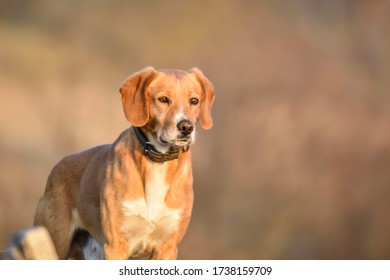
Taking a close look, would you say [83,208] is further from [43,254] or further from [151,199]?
[43,254]

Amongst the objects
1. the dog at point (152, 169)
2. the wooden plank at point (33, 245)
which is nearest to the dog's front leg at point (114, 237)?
the dog at point (152, 169)

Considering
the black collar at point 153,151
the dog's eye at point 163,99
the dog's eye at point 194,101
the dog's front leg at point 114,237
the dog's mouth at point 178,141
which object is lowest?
the dog's front leg at point 114,237

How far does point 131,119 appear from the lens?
6.30 meters

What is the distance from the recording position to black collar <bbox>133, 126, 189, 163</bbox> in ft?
21.2

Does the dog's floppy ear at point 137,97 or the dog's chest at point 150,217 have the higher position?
the dog's floppy ear at point 137,97

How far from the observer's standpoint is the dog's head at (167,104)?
6.19 meters

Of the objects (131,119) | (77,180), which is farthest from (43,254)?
(77,180)

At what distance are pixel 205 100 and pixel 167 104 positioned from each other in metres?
0.45

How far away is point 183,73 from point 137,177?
0.97 m

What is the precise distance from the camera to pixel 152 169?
652 centimetres

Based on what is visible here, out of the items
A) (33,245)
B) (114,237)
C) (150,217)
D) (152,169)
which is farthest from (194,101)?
(33,245)

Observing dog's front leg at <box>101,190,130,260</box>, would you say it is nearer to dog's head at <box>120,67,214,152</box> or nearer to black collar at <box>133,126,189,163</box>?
black collar at <box>133,126,189,163</box>

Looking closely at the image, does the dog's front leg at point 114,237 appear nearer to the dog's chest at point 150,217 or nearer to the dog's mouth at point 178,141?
the dog's chest at point 150,217

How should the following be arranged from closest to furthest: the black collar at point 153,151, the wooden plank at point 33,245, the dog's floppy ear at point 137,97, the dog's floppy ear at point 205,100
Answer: the wooden plank at point 33,245
the dog's floppy ear at point 137,97
the black collar at point 153,151
the dog's floppy ear at point 205,100
